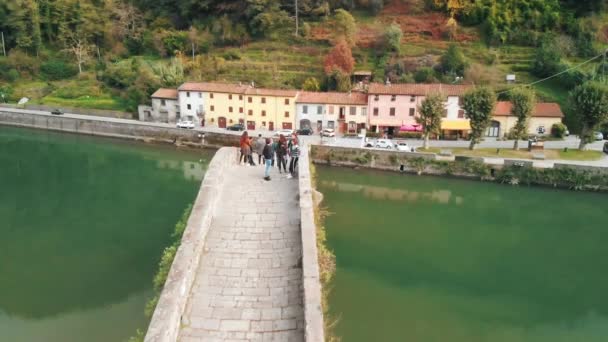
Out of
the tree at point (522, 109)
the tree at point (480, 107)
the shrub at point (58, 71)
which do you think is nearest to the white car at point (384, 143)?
the tree at point (480, 107)

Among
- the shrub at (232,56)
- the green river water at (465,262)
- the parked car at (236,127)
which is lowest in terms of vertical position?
the green river water at (465,262)

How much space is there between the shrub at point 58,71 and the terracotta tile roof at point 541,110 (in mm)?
45898

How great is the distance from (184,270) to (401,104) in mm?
32674

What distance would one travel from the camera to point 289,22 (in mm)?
56531

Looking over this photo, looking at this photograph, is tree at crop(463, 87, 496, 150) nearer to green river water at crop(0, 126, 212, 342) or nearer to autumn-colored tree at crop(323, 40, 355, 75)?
autumn-colored tree at crop(323, 40, 355, 75)

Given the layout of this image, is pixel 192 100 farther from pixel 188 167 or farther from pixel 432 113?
pixel 432 113

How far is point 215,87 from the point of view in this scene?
43219 mm

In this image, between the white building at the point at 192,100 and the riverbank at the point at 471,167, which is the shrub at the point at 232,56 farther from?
the riverbank at the point at 471,167

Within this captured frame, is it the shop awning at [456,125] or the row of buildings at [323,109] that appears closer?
the row of buildings at [323,109]

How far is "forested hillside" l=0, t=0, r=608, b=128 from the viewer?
47219 mm

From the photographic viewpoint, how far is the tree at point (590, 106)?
3256 centimetres

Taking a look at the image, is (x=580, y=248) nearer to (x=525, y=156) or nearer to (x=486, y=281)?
(x=486, y=281)

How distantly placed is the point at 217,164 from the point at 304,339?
743 cm

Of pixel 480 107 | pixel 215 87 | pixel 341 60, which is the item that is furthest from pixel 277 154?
Answer: pixel 341 60
